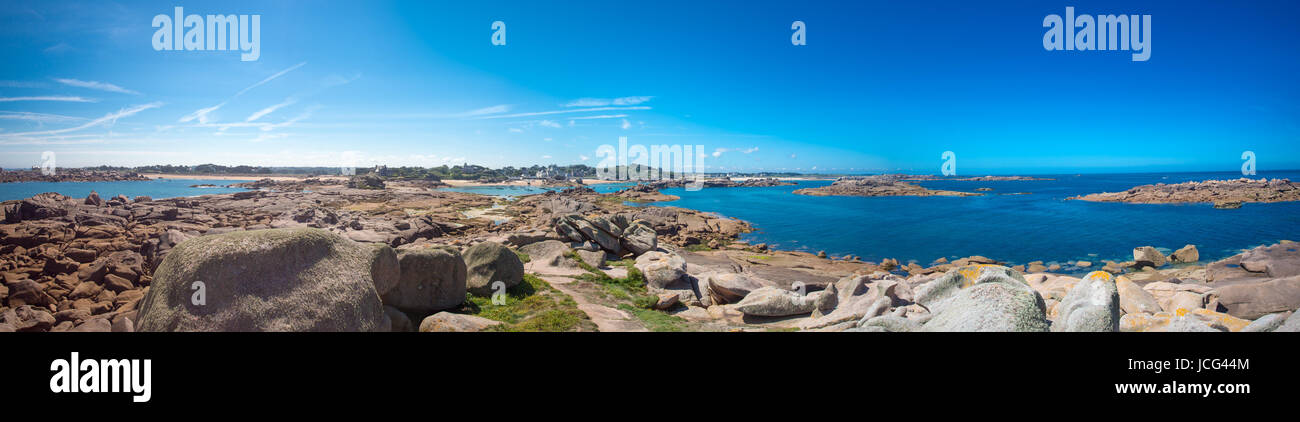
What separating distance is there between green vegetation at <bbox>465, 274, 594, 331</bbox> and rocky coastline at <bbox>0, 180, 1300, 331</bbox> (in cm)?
5

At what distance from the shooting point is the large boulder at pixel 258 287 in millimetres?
4684

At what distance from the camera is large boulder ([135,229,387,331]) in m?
4.68

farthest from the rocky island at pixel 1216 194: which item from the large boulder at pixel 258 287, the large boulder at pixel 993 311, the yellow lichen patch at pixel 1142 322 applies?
the large boulder at pixel 258 287

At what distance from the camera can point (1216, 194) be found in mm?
53625

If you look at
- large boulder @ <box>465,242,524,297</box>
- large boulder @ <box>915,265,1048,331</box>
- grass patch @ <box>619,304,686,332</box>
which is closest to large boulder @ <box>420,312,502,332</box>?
large boulder @ <box>465,242,524,297</box>

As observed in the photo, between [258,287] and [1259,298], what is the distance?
16616 mm

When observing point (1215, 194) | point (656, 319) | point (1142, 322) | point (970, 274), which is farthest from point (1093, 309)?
point (1215, 194)

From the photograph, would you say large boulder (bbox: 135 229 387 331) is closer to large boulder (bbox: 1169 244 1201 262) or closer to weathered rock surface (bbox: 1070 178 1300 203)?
large boulder (bbox: 1169 244 1201 262)

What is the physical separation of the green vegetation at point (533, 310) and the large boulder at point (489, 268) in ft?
0.76
